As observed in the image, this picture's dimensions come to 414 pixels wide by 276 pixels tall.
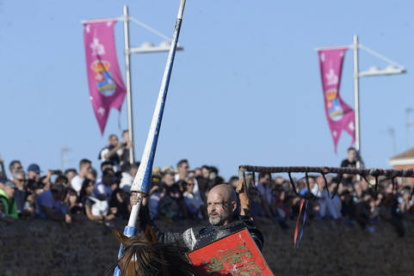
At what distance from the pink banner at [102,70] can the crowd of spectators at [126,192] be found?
6.38 ft

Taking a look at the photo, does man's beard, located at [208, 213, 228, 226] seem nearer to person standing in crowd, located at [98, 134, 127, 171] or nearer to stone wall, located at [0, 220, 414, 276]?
stone wall, located at [0, 220, 414, 276]

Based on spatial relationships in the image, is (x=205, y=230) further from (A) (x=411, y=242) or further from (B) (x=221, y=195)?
(A) (x=411, y=242)

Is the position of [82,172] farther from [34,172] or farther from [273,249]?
[273,249]

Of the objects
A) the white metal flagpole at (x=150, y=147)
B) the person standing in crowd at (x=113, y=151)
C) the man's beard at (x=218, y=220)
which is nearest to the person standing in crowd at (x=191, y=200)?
the person standing in crowd at (x=113, y=151)

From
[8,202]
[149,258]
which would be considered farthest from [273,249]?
[149,258]

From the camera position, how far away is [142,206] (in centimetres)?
690

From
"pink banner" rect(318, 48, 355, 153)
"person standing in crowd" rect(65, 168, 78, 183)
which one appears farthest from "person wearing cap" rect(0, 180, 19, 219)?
"pink banner" rect(318, 48, 355, 153)

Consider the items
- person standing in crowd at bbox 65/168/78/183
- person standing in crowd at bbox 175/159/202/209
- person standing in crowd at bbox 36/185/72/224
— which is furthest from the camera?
person standing in crowd at bbox 175/159/202/209

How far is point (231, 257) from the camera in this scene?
6.10 m

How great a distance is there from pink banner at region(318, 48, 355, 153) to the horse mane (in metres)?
18.1

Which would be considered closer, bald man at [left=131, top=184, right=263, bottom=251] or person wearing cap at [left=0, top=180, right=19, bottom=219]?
bald man at [left=131, top=184, right=263, bottom=251]

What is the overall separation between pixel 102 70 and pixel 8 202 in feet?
19.6

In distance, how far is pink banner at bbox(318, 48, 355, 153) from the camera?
2375 cm

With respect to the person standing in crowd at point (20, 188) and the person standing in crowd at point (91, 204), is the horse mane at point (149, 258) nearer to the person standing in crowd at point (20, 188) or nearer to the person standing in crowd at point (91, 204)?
the person standing in crowd at point (20, 188)
